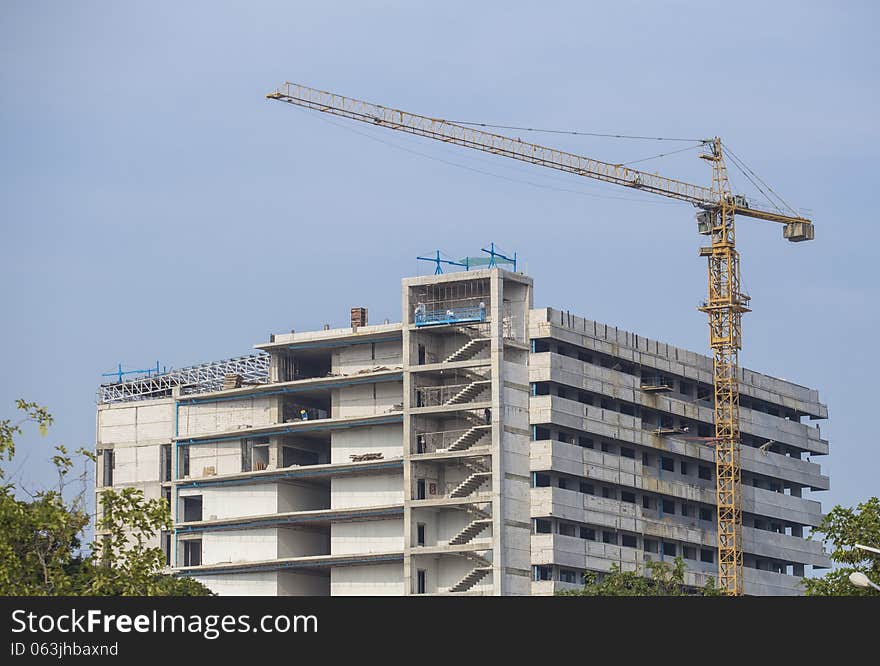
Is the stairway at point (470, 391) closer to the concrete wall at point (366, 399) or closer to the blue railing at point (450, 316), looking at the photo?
the blue railing at point (450, 316)

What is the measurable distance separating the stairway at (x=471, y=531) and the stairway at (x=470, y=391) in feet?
36.8

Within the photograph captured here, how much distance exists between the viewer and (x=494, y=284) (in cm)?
16938

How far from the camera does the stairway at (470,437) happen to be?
16688 cm

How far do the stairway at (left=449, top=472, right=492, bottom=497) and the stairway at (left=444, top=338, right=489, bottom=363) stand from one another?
435 inches

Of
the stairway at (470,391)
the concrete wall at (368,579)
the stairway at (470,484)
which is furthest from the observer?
the concrete wall at (368,579)

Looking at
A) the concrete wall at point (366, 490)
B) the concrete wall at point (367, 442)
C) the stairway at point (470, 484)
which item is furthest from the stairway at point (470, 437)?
the concrete wall at point (366, 490)

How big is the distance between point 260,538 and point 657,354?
44.4 meters

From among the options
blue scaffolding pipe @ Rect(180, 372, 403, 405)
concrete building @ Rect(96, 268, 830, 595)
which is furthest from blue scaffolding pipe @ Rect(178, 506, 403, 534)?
blue scaffolding pipe @ Rect(180, 372, 403, 405)

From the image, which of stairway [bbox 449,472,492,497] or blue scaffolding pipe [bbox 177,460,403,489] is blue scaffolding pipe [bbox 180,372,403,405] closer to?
blue scaffolding pipe [bbox 177,460,403,489]

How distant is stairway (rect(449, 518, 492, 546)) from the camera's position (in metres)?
165

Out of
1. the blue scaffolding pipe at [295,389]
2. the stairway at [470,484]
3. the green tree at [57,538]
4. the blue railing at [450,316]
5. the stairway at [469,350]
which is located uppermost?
the blue railing at [450,316]

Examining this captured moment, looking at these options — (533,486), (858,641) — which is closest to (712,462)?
(533,486)

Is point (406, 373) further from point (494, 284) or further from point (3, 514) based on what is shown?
point (3, 514)

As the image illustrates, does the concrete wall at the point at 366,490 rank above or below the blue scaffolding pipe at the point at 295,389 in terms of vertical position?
below
